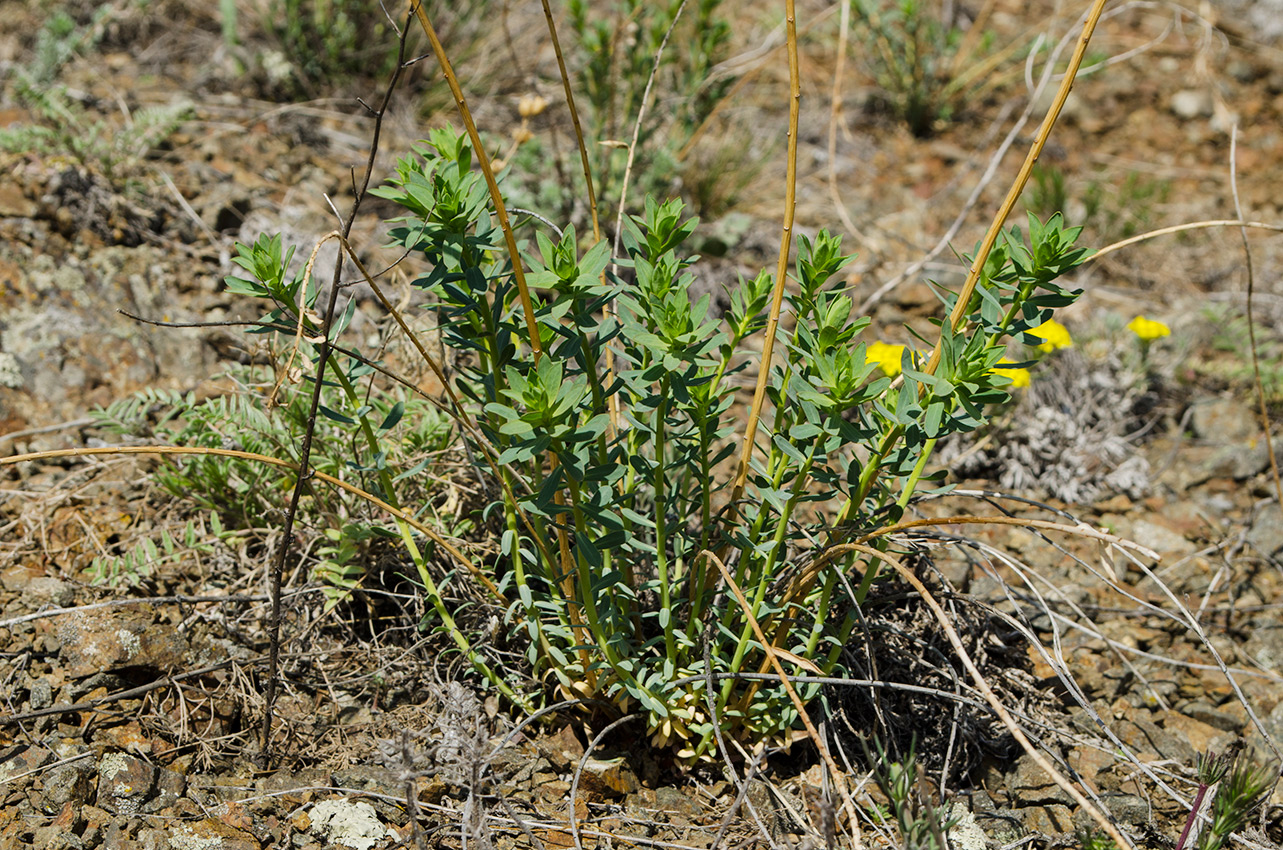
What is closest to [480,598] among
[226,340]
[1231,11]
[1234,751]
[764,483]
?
[764,483]

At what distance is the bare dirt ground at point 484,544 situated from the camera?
1831 millimetres

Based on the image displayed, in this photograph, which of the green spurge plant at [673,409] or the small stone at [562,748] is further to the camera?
the small stone at [562,748]

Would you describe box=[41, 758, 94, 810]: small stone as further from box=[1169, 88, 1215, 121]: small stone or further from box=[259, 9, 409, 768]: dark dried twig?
box=[1169, 88, 1215, 121]: small stone

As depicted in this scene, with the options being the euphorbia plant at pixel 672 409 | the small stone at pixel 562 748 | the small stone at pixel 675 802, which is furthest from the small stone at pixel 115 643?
the small stone at pixel 675 802

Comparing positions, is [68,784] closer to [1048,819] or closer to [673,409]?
[673,409]

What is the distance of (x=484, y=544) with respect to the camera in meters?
2.27

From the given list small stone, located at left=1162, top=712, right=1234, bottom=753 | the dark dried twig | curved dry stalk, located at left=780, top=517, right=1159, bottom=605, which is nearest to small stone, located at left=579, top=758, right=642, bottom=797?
curved dry stalk, located at left=780, top=517, right=1159, bottom=605

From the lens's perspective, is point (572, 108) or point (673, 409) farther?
point (673, 409)

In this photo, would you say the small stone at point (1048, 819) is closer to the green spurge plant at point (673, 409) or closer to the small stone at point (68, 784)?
the green spurge plant at point (673, 409)

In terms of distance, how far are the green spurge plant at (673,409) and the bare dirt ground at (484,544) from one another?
8.8 inches

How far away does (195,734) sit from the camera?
76.0 inches

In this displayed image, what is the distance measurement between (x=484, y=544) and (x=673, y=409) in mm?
777

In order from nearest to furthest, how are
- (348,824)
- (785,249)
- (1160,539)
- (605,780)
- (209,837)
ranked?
(785,249) → (209,837) → (348,824) → (605,780) → (1160,539)

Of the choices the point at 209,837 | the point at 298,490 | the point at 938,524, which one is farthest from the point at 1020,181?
the point at 209,837
